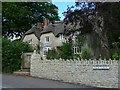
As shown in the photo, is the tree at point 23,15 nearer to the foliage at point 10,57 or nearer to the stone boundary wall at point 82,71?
the foliage at point 10,57

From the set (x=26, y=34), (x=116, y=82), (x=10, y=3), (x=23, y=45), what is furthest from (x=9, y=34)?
(x=116, y=82)

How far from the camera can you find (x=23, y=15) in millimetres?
50938

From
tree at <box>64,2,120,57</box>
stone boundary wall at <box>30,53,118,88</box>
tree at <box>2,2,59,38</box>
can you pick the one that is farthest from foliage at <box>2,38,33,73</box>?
tree at <box>2,2,59,38</box>

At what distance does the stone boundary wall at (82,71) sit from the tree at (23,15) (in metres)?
28.2

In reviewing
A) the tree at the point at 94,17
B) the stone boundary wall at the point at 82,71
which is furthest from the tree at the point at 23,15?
the stone boundary wall at the point at 82,71

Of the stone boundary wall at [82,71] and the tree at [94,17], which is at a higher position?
the tree at [94,17]

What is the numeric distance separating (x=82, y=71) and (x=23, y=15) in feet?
109

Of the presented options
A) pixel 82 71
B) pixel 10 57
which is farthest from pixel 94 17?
pixel 82 71

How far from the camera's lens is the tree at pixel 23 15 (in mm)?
50169

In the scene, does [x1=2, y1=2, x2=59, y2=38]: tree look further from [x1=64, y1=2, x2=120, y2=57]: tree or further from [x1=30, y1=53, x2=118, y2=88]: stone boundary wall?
[x1=30, y1=53, x2=118, y2=88]: stone boundary wall

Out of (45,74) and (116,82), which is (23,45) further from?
(116,82)

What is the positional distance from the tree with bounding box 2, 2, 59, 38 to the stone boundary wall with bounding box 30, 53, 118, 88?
28239 millimetres

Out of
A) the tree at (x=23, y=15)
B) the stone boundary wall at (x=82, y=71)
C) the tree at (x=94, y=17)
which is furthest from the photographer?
the tree at (x=23, y=15)

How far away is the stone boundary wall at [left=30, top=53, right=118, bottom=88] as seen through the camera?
17875mm
